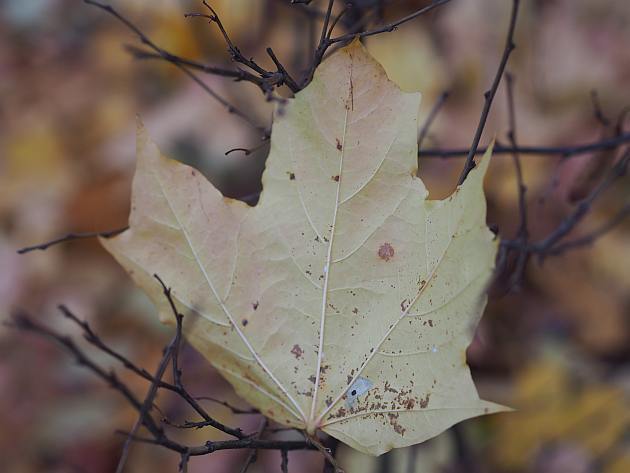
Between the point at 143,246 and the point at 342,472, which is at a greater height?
the point at 143,246

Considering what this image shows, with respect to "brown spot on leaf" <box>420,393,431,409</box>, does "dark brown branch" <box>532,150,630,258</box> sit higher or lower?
higher

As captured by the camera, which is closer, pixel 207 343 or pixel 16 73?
pixel 207 343

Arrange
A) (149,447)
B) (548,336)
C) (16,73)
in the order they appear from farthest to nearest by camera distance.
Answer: (16,73), (548,336), (149,447)

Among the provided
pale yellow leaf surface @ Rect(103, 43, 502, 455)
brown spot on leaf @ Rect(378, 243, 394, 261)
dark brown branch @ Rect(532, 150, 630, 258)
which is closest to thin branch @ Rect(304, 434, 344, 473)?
pale yellow leaf surface @ Rect(103, 43, 502, 455)

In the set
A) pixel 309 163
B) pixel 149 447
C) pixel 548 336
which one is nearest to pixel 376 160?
pixel 309 163

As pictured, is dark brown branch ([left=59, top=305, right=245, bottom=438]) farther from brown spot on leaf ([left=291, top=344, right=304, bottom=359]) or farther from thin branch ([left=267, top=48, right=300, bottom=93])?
thin branch ([left=267, top=48, right=300, bottom=93])

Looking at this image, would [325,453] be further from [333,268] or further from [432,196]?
[432,196]

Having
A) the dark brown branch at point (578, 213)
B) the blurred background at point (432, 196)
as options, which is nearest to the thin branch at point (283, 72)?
the dark brown branch at point (578, 213)

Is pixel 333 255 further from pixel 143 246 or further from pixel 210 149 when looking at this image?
pixel 210 149
